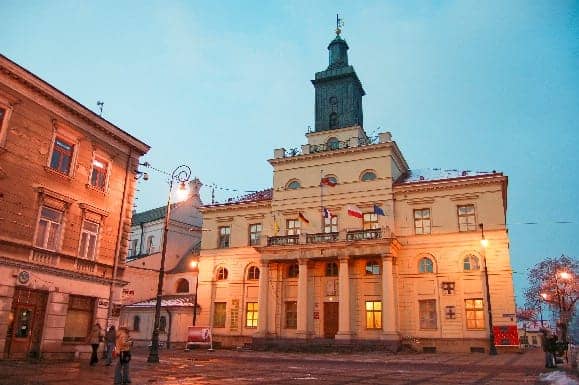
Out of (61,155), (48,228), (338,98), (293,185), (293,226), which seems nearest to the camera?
(48,228)

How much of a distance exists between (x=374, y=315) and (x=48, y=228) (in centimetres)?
2454

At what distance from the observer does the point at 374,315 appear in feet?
117

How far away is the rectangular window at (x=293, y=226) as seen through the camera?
41.1 meters

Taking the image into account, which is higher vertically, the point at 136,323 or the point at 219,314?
the point at 219,314

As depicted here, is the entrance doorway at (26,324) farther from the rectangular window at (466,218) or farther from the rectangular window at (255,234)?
the rectangular window at (466,218)

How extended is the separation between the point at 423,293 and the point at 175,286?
84.6 feet

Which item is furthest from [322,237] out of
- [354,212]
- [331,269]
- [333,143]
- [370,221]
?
[333,143]

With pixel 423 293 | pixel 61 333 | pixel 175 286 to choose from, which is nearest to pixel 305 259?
pixel 423 293

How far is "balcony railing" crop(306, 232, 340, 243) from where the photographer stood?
121ft

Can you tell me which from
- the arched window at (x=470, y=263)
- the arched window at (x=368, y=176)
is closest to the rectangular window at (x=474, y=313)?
the arched window at (x=470, y=263)

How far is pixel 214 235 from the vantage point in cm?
4497

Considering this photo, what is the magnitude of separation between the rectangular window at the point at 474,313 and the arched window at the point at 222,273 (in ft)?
68.9

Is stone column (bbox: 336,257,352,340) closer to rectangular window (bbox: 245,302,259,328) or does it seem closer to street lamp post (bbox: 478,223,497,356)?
rectangular window (bbox: 245,302,259,328)

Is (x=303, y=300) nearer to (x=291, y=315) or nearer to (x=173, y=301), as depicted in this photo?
(x=291, y=315)
